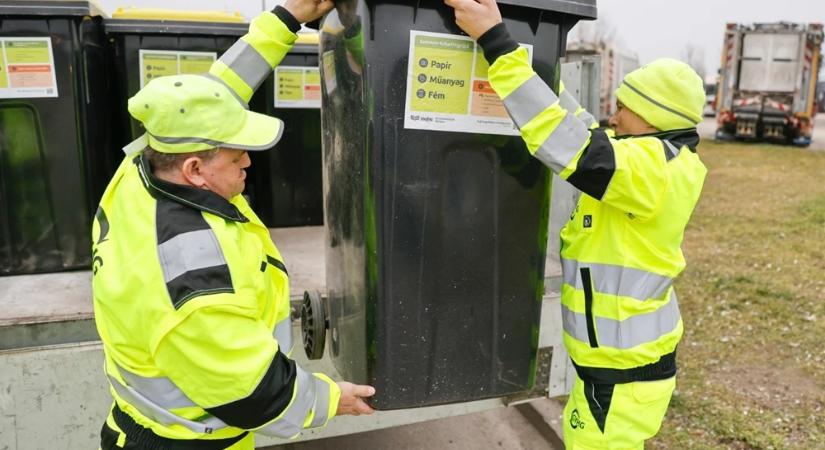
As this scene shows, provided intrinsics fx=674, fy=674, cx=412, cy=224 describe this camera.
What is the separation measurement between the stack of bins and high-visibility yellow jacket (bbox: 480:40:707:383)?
5.79 feet

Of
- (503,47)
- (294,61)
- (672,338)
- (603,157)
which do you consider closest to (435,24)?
(503,47)

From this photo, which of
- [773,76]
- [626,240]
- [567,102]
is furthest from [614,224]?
[773,76]

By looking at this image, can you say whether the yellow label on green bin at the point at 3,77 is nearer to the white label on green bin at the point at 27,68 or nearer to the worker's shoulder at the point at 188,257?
the white label on green bin at the point at 27,68

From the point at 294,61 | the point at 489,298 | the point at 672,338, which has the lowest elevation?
the point at 672,338

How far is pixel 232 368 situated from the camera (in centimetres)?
131

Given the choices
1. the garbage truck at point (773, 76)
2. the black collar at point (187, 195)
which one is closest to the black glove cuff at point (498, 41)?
the black collar at point (187, 195)

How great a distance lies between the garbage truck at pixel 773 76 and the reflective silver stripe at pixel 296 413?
15544 millimetres

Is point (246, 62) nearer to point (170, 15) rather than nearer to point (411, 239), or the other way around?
point (411, 239)

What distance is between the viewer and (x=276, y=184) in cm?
332

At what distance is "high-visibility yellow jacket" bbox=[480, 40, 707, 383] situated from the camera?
155 centimetres

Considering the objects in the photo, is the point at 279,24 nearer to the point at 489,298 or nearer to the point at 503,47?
the point at 503,47

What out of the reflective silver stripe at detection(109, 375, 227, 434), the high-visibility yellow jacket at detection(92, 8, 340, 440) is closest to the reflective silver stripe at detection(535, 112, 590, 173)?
the high-visibility yellow jacket at detection(92, 8, 340, 440)

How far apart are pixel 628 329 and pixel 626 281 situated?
0.14 metres

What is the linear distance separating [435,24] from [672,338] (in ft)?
3.75
